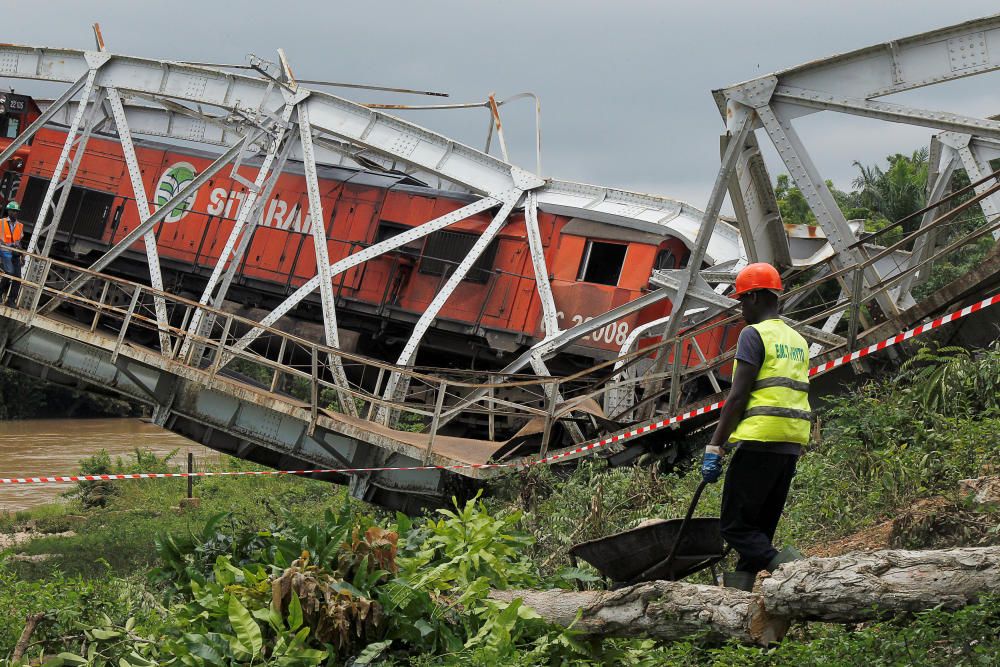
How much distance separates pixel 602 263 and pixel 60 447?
2541 centimetres

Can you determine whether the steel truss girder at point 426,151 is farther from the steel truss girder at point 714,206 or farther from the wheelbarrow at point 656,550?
the wheelbarrow at point 656,550

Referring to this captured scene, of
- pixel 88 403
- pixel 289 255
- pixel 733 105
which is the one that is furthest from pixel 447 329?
pixel 88 403

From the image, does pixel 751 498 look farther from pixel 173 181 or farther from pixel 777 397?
pixel 173 181

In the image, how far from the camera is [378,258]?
1862 cm

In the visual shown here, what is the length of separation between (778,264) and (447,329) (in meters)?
6.26

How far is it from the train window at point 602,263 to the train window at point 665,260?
1.84 ft

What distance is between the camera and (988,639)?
5254 mm

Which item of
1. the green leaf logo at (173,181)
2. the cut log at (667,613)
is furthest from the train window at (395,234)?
the cut log at (667,613)

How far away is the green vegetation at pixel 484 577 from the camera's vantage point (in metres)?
5.79

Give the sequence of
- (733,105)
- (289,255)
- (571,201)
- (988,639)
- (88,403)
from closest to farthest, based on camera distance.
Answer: (988,639), (733,105), (571,201), (289,255), (88,403)

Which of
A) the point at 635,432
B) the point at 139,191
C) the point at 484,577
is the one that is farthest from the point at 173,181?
the point at 484,577

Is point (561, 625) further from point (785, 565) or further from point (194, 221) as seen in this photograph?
point (194, 221)

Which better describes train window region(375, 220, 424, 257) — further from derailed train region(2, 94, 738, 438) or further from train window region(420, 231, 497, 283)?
train window region(420, 231, 497, 283)

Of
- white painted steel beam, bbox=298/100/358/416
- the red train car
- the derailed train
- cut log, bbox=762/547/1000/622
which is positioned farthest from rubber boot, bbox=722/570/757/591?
the red train car
